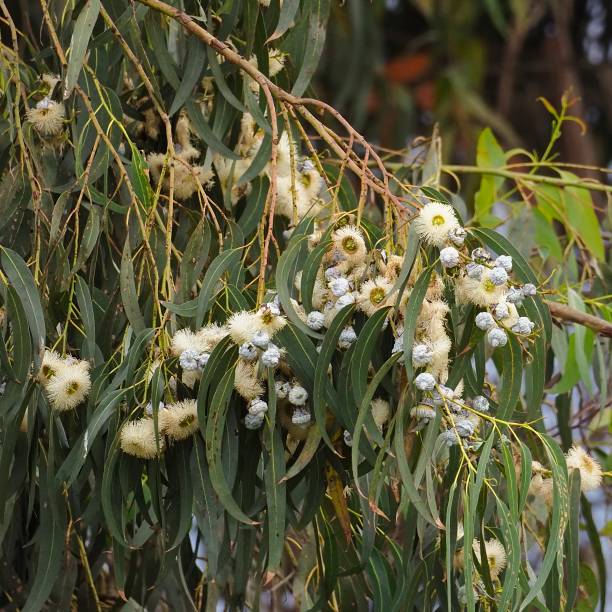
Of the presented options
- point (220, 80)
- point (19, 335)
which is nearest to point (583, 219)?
point (220, 80)

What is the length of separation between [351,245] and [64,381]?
35 centimetres

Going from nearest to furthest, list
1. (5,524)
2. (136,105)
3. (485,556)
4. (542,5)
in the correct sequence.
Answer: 1. (485,556)
2. (5,524)
3. (136,105)
4. (542,5)

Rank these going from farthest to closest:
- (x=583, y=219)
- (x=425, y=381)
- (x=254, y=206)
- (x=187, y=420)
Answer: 1. (x=583, y=219)
2. (x=254, y=206)
3. (x=187, y=420)
4. (x=425, y=381)

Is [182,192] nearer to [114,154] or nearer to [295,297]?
[114,154]

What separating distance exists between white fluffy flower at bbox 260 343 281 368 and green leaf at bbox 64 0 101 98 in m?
0.43

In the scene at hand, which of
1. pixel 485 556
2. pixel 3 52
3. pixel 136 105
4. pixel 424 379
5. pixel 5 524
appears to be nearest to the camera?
pixel 424 379

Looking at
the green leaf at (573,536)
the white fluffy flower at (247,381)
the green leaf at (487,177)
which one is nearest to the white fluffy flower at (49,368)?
the white fluffy flower at (247,381)

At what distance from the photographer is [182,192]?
157cm

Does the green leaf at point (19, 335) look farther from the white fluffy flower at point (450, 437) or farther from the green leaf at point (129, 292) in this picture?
the white fluffy flower at point (450, 437)

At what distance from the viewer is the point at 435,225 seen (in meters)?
1.17

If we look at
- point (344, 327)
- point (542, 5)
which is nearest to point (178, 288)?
point (344, 327)

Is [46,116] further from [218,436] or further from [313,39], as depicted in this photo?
[218,436]

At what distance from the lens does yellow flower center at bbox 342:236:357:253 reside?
4.03 ft

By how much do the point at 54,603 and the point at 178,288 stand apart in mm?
456
